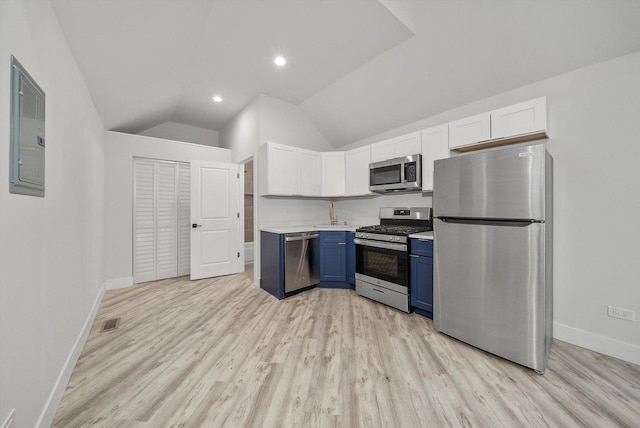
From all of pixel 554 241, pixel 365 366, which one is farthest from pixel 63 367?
pixel 554 241

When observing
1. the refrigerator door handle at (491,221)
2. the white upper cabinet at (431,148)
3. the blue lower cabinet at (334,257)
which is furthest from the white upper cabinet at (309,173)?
the refrigerator door handle at (491,221)

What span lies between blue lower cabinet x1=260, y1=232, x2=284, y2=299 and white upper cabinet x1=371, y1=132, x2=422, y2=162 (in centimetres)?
186

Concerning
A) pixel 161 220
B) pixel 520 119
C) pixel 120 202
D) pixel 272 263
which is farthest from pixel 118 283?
pixel 520 119

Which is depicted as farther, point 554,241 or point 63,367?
point 554,241

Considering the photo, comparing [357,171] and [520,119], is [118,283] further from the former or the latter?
[520,119]

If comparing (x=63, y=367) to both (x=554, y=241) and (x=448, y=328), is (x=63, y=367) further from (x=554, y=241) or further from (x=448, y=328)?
(x=554, y=241)

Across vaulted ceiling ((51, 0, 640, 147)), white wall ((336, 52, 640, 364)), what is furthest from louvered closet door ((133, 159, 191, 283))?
white wall ((336, 52, 640, 364))

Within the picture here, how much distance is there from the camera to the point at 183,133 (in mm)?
5145

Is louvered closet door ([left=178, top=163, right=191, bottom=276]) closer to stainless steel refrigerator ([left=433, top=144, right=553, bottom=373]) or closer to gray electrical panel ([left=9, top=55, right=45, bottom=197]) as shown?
gray electrical panel ([left=9, top=55, right=45, bottom=197])

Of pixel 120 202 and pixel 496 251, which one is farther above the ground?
pixel 120 202

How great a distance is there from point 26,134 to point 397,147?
335cm

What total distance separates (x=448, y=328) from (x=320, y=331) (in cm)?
125

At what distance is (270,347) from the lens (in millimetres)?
2160

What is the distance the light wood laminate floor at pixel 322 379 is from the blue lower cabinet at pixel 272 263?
63cm
